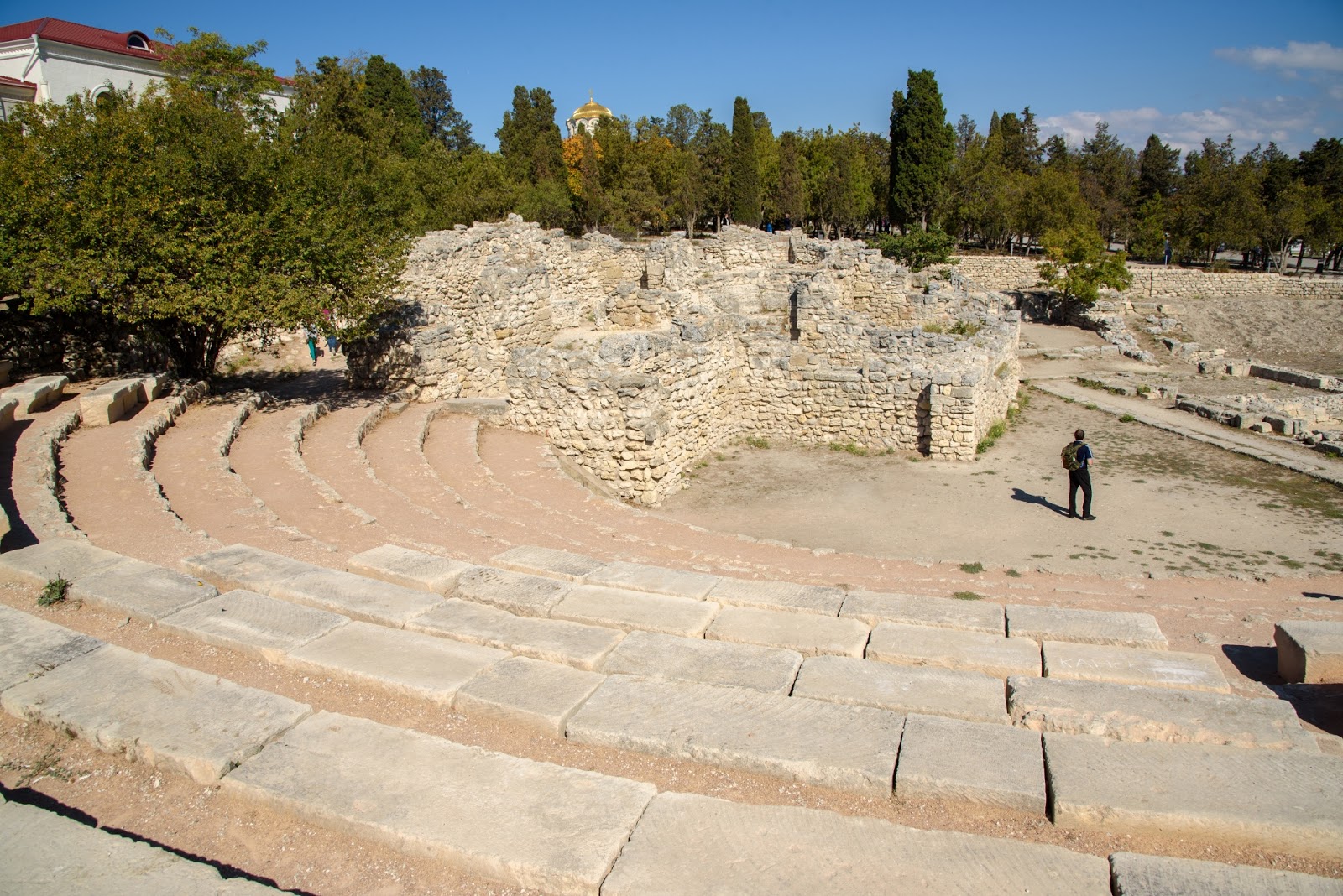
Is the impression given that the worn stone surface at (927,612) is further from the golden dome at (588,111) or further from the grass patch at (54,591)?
the golden dome at (588,111)

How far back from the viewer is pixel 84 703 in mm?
4418

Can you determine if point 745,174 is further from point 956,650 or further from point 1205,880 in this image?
point 1205,880

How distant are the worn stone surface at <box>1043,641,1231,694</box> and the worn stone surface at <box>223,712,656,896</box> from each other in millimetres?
3198

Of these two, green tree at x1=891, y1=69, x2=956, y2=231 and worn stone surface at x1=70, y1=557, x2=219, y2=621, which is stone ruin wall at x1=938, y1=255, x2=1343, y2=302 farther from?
worn stone surface at x1=70, y1=557, x2=219, y2=621

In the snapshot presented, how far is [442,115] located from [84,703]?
83.5m

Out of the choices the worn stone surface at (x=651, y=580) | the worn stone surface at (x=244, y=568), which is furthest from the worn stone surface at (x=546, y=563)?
the worn stone surface at (x=244, y=568)

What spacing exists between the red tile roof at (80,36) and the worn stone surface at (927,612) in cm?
4579

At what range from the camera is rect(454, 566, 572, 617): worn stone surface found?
244 inches

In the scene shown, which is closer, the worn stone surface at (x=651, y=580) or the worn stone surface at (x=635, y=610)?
the worn stone surface at (x=635, y=610)

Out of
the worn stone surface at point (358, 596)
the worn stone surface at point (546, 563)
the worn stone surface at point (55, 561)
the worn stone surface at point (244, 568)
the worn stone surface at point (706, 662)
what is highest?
the worn stone surface at point (55, 561)

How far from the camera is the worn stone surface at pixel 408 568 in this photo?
6621 millimetres

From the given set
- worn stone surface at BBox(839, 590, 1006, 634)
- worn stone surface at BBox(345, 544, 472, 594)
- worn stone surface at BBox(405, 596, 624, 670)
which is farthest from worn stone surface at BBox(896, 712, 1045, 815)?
worn stone surface at BBox(345, 544, 472, 594)

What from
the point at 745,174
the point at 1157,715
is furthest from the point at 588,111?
the point at 1157,715

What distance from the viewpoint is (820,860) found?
347cm
